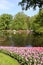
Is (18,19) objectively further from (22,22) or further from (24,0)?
(24,0)

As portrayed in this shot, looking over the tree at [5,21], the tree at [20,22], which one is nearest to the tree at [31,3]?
the tree at [20,22]

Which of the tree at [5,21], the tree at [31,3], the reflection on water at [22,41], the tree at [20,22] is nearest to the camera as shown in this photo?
the tree at [31,3]

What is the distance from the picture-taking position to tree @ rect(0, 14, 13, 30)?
4788 inches

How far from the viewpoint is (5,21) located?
125 m

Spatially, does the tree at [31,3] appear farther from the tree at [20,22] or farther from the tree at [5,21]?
the tree at [5,21]

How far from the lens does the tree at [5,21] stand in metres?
122

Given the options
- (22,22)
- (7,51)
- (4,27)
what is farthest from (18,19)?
(7,51)

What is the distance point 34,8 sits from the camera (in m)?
18.2

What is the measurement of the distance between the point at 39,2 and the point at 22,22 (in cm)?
9331

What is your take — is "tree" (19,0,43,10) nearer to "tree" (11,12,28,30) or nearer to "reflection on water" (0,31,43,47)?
"reflection on water" (0,31,43,47)

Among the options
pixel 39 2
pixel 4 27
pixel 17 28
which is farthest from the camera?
pixel 4 27

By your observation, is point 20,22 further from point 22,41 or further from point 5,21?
point 22,41

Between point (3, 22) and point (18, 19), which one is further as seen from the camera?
point (3, 22)

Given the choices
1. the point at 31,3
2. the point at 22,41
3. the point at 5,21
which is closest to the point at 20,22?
the point at 5,21
